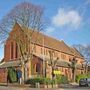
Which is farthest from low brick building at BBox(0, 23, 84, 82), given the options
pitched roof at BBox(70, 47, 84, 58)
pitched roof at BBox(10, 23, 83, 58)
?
pitched roof at BBox(70, 47, 84, 58)

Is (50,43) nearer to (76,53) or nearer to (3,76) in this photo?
(3,76)

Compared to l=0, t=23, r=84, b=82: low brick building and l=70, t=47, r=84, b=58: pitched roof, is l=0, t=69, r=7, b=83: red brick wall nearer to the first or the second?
l=0, t=23, r=84, b=82: low brick building

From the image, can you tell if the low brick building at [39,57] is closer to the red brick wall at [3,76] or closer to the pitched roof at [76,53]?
the red brick wall at [3,76]

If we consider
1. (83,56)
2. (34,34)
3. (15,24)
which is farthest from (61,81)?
(83,56)

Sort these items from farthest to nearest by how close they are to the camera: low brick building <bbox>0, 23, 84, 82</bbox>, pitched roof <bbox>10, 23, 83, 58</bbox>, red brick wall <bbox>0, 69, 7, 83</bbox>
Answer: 1. red brick wall <bbox>0, 69, 7, 83</bbox>
2. low brick building <bbox>0, 23, 84, 82</bbox>
3. pitched roof <bbox>10, 23, 83, 58</bbox>

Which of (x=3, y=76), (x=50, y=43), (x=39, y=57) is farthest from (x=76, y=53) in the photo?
(x=3, y=76)

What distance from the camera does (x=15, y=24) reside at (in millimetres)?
64062

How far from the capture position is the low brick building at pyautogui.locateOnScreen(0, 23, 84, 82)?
230 ft

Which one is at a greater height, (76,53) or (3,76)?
(76,53)

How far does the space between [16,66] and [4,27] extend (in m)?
13.8

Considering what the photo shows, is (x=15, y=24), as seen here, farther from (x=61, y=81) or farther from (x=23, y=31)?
(x=61, y=81)

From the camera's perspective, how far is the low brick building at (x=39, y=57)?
230ft

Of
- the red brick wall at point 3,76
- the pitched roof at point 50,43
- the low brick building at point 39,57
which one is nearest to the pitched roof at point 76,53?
the pitched roof at point 50,43

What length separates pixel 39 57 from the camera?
72.5 m
